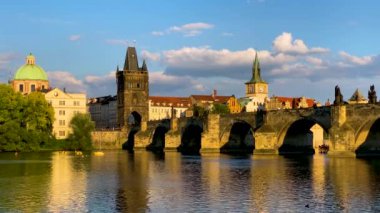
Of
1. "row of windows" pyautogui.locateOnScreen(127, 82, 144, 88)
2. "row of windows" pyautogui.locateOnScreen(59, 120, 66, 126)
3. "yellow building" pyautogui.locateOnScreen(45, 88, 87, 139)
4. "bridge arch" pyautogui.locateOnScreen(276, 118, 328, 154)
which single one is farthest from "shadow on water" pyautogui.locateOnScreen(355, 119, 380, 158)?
"row of windows" pyautogui.locateOnScreen(127, 82, 144, 88)

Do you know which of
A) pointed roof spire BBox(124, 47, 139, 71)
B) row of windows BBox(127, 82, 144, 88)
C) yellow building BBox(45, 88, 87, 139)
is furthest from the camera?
pointed roof spire BBox(124, 47, 139, 71)

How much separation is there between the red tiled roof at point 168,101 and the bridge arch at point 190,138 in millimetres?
69770

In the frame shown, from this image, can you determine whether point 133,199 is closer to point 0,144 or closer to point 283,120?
point 283,120

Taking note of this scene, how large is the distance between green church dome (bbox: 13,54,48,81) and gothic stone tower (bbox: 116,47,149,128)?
19.6m

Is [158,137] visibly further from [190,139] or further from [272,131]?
[272,131]

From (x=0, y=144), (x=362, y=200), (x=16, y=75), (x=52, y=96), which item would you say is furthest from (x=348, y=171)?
(x=16, y=75)

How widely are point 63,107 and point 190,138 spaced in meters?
38.2

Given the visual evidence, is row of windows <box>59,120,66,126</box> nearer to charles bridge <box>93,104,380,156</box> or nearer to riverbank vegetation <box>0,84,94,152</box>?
charles bridge <box>93,104,380,156</box>

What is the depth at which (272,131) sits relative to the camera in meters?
83.8

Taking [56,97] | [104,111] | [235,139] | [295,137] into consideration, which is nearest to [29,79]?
[56,97]

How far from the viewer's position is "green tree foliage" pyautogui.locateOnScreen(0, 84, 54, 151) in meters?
104

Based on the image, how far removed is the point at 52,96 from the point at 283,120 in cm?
6792

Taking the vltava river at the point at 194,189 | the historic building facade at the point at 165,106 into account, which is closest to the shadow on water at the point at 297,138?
the vltava river at the point at 194,189

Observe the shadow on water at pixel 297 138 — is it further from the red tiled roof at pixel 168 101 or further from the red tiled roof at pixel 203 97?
the red tiled roof at pixel 203 97
